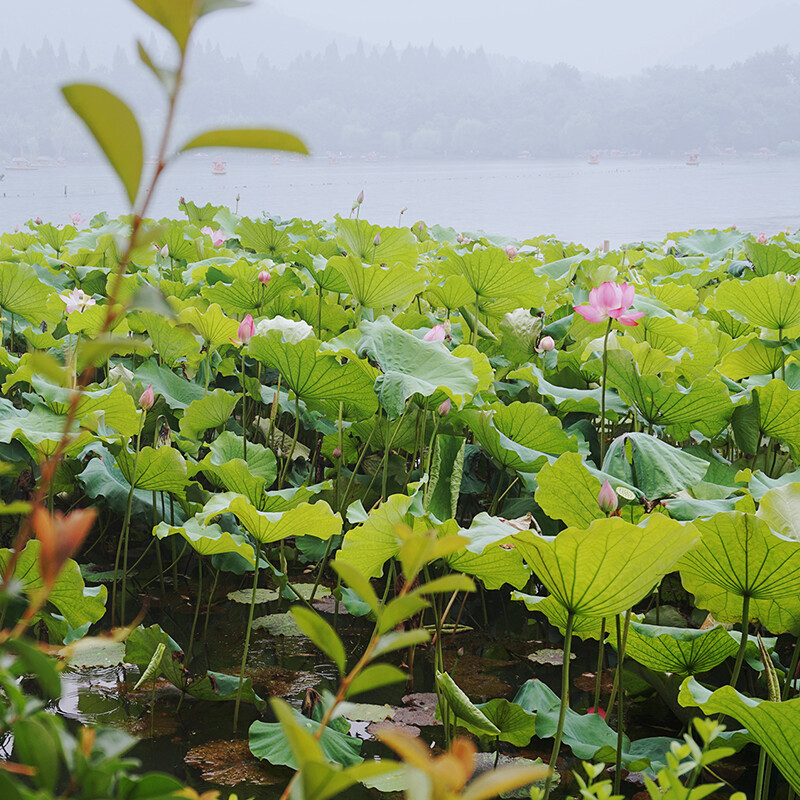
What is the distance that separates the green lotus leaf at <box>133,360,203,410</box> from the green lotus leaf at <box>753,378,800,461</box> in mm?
983

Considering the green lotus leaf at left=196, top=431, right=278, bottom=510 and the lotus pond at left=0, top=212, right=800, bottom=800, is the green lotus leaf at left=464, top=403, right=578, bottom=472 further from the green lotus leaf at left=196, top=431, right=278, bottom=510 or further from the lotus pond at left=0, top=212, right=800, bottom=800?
the green lotus leaf at left=196, top=431, right=278, bottom=510

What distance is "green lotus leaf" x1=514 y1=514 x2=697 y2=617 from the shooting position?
673 mm

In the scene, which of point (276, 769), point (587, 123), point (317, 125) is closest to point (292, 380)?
point (276, 769)

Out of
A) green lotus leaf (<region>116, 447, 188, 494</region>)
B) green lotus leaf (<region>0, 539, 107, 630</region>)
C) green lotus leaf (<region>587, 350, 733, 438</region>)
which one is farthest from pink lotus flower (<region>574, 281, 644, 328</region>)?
green lotus leaf (<region>0, 539, 107, 630</region>)

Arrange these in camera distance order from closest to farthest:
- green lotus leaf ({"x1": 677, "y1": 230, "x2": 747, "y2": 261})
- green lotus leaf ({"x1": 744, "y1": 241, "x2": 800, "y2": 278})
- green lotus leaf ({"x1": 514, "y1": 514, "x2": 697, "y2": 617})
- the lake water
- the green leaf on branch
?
the green leaf on branch
green lotus leaf ({"x1": 514, "y1": 514, "x2": 697, "y2": 617})
green lotus leaf ({"x1": 744, "y1": 241, "x2": 800, "y2": 278})
green lotus leaf ({"x1": 677, "y1": 230, "x2": 747, "y2": 261})
the lake water

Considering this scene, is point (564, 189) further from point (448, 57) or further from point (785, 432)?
point (448, 57)

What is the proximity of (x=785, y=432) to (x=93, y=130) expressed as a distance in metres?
1.25

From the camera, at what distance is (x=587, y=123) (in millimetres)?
37750

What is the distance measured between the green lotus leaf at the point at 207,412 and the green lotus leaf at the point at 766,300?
0.98 metres

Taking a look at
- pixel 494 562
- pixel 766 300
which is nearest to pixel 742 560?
pixel 494 562

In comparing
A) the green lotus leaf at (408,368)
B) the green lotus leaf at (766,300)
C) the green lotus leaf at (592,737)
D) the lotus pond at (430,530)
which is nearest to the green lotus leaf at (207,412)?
the lotus pond at (430,530)

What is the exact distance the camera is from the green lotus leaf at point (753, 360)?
60.8 inches

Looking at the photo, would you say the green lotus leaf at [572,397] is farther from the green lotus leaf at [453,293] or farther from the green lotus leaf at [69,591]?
the green lotus leaf at [69,591]

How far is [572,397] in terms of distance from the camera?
1422 mm
